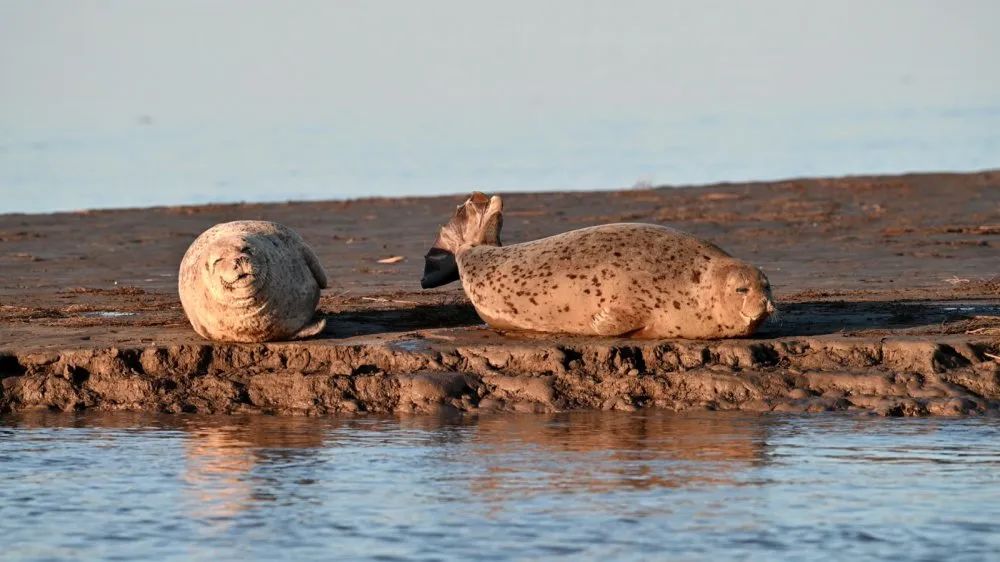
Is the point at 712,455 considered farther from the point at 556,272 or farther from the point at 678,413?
the point at 556,272

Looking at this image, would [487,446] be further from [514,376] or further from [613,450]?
[514,376]

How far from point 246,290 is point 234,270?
0.41 ft

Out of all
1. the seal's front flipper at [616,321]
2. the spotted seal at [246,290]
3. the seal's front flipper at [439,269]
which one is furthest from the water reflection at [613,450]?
the seal's front flipper at [439,269]

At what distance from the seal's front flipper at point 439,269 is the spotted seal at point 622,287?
38cm

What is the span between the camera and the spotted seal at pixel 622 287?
9406mm

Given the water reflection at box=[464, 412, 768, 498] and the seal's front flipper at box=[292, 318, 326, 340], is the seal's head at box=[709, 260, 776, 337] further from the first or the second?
the seal's front flipper at box=[292, 318, 326, 340]

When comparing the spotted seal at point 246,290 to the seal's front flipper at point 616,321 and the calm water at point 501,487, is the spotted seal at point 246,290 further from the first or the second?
the seal's front flipper at point 616,321

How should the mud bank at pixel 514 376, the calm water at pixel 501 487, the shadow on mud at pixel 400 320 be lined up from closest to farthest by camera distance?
the calm water at pixel 501 487 → the mud bank at pixel 514 376 → the shadow on mud at pixel 400 320

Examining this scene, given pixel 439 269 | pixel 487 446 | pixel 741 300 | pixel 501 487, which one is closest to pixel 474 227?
pixel 439 269

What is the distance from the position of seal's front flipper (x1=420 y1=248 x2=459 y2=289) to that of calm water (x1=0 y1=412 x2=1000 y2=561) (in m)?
2.05

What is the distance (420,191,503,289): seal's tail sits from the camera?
34.7 ft

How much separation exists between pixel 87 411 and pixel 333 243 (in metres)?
7.61

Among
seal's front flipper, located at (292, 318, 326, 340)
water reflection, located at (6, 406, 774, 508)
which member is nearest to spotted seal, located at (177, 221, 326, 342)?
seal's front flipper, located at (292, 318, 326, 340)

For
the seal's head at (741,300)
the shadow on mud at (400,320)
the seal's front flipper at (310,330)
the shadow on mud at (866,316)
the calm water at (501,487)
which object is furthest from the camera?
Result: the shadow on mud at (400,320)
